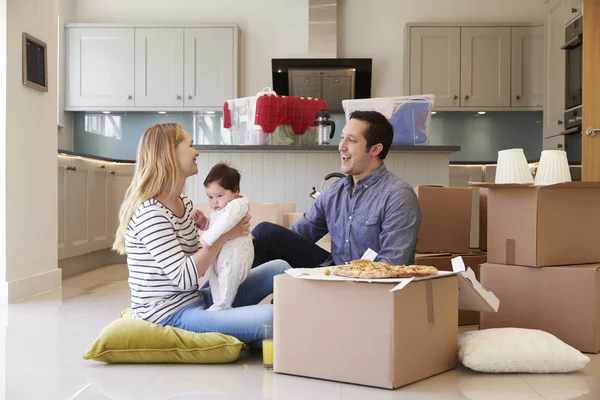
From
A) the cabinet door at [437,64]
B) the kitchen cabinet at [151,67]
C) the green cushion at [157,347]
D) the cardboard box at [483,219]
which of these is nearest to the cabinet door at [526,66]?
the cabinet door at [437,64]

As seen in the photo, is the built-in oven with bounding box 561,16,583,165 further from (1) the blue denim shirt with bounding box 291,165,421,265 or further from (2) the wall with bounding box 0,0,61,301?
(2) the wall with bounding box 0,0,61,301

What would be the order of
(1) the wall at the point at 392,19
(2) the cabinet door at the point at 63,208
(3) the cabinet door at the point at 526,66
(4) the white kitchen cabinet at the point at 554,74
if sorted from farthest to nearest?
1. (1) the wall at the point at 392,19
2. (3) the cabinet door at the point at 526,66
3. (4) the white kitchen cabinet at the point at 554,74
4. (2) the cabinet door at the point at 63,208

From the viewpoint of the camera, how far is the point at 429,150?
4.11m

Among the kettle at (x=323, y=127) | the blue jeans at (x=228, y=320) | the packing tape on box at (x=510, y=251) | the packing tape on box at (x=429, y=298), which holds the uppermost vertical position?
the kettle at (x=323, y=127)

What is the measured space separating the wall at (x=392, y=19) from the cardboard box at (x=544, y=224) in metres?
4.31

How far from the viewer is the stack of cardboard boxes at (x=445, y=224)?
3.13 m

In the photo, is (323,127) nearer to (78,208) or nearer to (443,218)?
(443,218)

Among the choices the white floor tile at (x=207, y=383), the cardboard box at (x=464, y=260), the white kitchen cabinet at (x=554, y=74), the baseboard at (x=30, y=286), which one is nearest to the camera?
the white floor tile at (x=207, y=383)

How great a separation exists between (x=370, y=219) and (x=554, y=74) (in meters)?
4.25

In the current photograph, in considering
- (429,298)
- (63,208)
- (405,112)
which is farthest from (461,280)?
(63,208)

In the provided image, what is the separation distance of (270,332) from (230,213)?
1.42ft

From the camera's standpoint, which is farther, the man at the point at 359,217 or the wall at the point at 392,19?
the wall at the point at 392,19

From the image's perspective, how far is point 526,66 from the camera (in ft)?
22.2

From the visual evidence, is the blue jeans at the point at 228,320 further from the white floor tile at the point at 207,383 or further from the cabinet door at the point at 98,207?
the cabinet door at the point at 98,207
